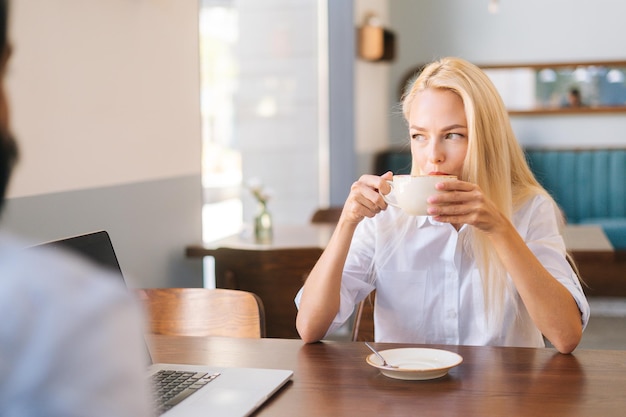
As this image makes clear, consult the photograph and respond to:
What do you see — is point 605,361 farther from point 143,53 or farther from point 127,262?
point 143,53

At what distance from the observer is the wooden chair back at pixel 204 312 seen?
1.85 metres

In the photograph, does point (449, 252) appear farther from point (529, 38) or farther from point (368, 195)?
point (529, 38)

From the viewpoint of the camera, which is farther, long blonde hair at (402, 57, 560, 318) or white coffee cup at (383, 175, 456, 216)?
long blonde hair at (402, 57, 560, 318)

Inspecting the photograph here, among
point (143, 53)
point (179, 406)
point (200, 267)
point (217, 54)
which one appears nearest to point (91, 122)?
point (143, 53)

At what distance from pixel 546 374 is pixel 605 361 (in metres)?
0.15

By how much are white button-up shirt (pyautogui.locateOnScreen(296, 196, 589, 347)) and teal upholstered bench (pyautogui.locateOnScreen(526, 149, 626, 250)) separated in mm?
5068

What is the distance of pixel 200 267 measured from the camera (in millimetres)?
3475

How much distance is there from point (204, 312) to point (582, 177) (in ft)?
18.3

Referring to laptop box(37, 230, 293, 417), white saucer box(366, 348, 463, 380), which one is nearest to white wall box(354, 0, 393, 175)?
white saucer box(366, 348, 463, 380)

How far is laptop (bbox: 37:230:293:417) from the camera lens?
1167 mm

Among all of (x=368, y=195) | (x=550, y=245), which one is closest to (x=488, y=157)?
(x=550, y=245)

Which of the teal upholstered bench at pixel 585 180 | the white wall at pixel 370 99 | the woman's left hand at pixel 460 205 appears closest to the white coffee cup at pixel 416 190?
the woman's left hand at pixel 460 205

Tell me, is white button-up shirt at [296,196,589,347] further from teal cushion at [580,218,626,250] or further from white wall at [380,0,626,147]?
white wall at [380,0,626,147]

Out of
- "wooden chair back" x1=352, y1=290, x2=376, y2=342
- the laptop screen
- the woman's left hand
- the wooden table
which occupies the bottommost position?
"wooden chair back" x1=352, y1=290, x2=376, y2=342
